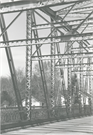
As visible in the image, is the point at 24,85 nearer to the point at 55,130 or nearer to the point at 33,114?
the point at 33,114

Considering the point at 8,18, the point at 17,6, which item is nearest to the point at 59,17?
the point at 8,18

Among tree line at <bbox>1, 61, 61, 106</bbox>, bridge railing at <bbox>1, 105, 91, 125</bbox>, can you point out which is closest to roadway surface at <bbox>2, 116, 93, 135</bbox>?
bridge railing at <bbox>1, 105, 91, 125</bbox>

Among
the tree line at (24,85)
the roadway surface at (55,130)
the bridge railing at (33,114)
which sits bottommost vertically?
the roadway surface at (55,130)

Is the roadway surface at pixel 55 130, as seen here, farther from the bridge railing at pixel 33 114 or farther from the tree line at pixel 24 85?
the tree line at pixel 24 85

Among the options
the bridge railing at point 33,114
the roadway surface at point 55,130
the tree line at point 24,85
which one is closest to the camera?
the roadway surface at point 55,130

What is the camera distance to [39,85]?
45.3 m

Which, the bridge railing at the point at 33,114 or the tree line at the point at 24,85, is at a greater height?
the tree line at the point at 24,85

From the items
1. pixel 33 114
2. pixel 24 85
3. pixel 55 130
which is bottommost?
pixel 55 130

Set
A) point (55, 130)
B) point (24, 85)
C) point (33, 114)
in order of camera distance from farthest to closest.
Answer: point (24, 85) → point (33, 114) → point (55, 130)

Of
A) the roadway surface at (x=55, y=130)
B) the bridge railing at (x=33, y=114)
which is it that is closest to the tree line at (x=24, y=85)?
the bridge railing at (x=33, y=114)

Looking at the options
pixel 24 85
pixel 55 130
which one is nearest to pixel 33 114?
pixel 55 130

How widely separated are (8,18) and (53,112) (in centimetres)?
665

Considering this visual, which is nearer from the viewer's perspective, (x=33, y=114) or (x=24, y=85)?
(x=33, y=114)

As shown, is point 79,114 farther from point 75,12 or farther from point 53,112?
point 75,12
